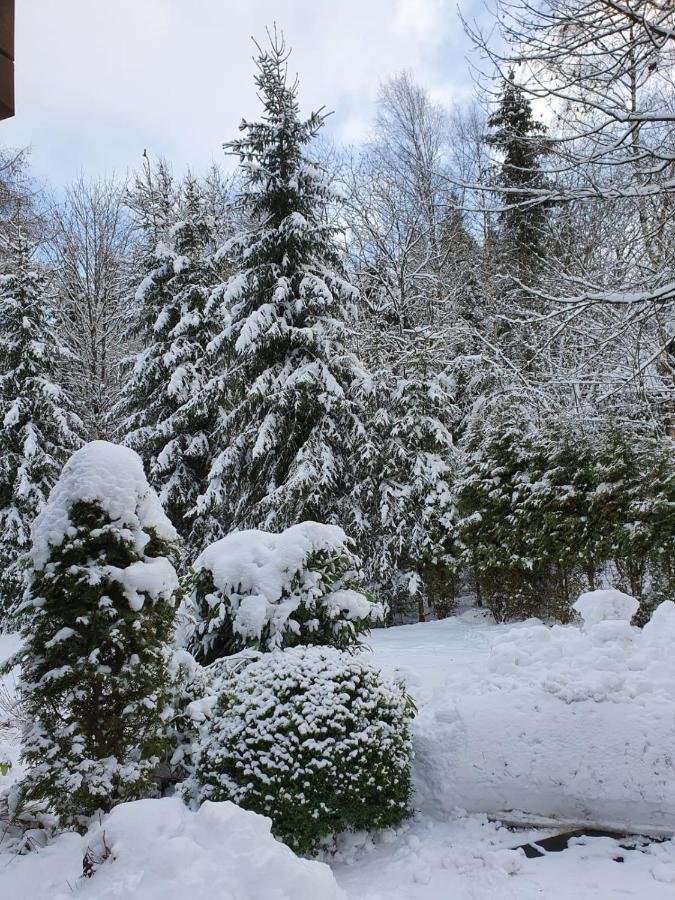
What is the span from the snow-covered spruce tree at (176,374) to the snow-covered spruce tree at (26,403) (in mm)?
1592

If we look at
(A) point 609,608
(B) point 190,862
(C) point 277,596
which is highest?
(C) point 277,596

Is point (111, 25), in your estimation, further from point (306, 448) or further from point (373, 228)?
point (373, 228)

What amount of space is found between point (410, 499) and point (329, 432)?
1893 mm

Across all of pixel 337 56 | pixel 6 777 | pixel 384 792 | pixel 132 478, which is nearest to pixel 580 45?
pixel 337 56

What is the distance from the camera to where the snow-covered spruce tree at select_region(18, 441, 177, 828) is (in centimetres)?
319

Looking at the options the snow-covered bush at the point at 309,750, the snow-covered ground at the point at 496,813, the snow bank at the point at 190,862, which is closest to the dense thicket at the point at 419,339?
the snow-covered ground at the point at 496,813

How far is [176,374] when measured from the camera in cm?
1320

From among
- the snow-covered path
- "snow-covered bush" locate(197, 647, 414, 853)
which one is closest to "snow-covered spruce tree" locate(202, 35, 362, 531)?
the snow-covered path

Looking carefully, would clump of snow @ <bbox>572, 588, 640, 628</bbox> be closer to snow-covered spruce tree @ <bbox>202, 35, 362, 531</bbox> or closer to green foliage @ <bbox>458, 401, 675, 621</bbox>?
green foliage @ <bbox>458, 401, 675, 621</bbox>

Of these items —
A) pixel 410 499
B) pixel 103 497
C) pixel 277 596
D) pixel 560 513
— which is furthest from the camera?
pixel 410 499

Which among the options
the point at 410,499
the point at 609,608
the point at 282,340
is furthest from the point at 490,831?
the point at 282,340

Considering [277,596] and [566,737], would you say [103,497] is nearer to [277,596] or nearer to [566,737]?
Result: [277,596]

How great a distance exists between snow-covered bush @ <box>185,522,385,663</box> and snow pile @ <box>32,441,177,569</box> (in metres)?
0.88

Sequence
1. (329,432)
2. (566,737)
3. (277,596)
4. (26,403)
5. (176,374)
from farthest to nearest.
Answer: (26,403)
(176,374)
(329,432)
(277,596)
(566,737)
